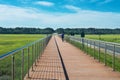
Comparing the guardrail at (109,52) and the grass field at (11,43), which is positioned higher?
the guardrail at (109,52)

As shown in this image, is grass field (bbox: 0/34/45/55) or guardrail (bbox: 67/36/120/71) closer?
guardrail (bbox: 67/36/120/71)

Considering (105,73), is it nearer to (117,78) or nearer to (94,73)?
(94,73)

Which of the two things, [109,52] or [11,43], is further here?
[11,43]

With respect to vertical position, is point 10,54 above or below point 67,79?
above

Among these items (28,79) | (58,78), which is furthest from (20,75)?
(58,78)

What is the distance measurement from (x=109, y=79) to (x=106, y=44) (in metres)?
4.62

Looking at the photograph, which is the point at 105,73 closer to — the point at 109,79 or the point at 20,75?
the point at 109,79

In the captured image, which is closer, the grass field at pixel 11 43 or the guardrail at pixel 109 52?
the guardrail at pixel 109 52

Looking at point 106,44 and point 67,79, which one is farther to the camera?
point 106,44

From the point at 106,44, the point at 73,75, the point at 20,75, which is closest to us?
the point at 20,75

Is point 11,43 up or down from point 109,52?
down

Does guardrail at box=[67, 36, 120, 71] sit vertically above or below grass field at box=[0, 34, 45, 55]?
above

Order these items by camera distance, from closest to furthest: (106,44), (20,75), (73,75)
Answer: (20,75) < (73,75) < (106,44)

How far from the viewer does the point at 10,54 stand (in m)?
6.86
